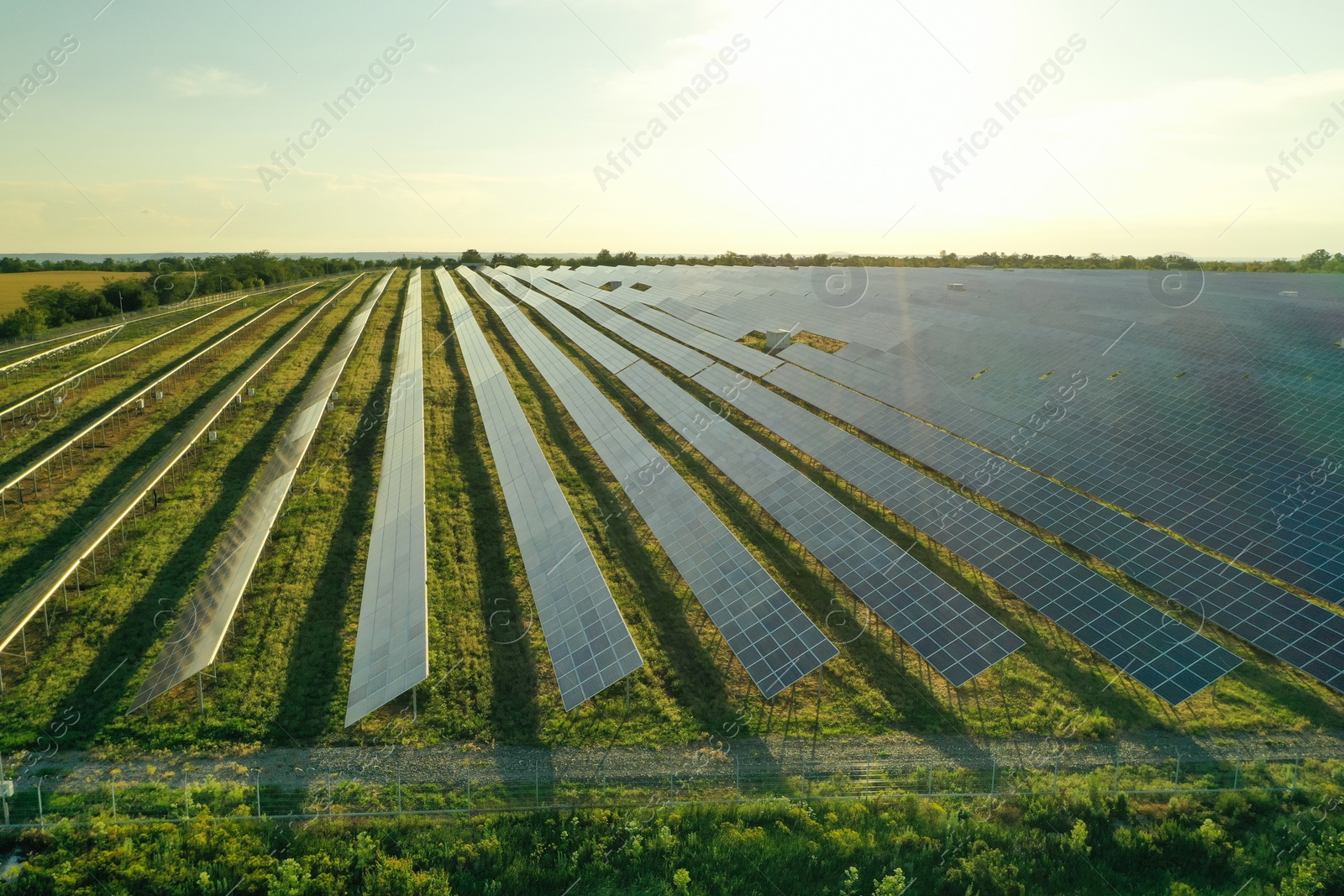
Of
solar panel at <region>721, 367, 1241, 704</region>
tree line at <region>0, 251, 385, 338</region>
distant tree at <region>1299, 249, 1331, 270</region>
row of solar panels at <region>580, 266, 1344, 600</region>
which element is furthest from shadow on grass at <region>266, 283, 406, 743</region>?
distant tree at <region>1299, 249, 1331, 270</region>

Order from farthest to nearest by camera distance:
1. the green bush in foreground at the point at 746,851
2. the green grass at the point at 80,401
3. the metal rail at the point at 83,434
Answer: the green grass at the point at 80,401 → the metal rail at the point at 83,434 → the green bush in foreground at the point at 746,851

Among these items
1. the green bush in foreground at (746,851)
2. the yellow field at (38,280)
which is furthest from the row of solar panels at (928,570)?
the yellow field at (38,280)

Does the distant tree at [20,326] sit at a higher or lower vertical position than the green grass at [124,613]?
higher

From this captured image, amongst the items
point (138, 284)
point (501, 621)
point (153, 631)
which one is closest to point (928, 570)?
point (501, 621)

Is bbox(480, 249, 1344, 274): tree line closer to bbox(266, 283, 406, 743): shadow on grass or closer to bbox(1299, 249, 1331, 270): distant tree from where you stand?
bbox(1299, 249, 1331, 270): distant tree

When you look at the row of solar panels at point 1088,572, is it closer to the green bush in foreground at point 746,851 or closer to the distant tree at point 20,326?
the green bush in foreground at point 746,851

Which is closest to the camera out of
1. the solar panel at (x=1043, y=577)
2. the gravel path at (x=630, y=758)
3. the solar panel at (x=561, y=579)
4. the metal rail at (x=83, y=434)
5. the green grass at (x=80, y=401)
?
the gravel path at (x=630, y=758)

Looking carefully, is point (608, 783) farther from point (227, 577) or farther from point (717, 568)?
point (227, 577)

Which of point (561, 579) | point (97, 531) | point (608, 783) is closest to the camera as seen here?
point (608, 783)
